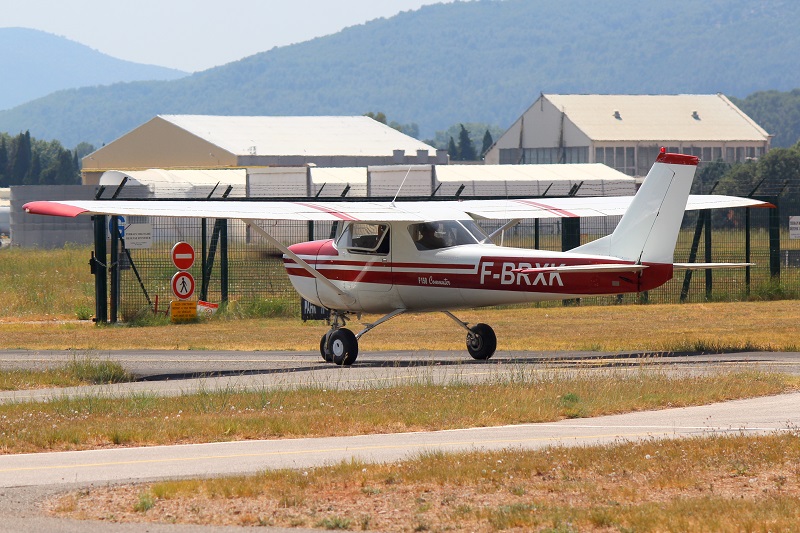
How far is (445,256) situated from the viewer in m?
21.6

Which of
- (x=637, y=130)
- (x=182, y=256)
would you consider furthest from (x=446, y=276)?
(x=637, y=130)

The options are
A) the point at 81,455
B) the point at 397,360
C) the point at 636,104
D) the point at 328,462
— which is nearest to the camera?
the point at 328,462

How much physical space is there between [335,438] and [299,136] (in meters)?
103

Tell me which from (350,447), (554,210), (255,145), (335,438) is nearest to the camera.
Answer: (350,447)

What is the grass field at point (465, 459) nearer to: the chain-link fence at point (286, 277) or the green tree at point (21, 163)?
the chain-link fence at point (286, 277)

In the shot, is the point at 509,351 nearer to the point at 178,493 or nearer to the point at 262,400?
the point at 262,400

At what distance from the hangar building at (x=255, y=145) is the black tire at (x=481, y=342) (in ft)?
265

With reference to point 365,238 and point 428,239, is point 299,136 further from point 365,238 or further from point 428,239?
point 428,239

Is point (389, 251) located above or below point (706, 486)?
above

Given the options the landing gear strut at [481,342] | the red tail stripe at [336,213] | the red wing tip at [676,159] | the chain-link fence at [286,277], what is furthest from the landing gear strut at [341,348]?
the chain-link fence at [286,277]

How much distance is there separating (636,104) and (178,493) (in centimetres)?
12373

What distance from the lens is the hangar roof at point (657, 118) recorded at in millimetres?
124875

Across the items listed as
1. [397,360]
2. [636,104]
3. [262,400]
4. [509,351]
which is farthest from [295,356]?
[636,104]

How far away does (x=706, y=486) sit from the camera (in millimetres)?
10164
